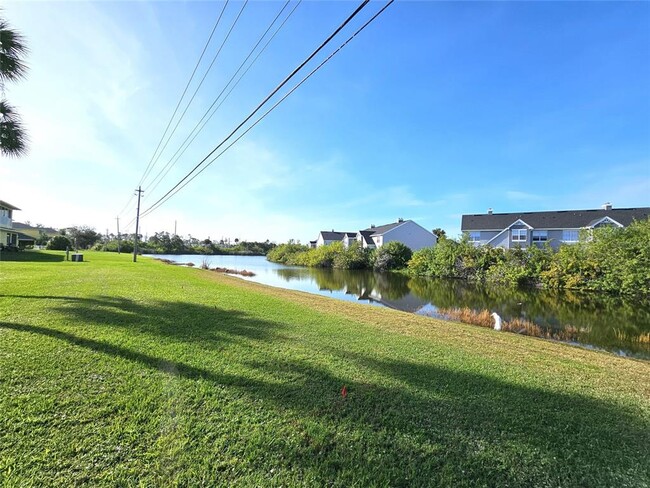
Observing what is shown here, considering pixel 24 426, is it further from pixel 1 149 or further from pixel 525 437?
pixel 1 149

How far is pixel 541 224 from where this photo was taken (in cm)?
3834

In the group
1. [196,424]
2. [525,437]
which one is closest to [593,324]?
[525,437]

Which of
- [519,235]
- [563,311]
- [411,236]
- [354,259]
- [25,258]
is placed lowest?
[563,311]

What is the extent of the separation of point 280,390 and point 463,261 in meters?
32.2

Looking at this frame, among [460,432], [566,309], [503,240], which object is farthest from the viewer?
[503,240]

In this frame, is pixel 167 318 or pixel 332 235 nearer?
pixel 167 318

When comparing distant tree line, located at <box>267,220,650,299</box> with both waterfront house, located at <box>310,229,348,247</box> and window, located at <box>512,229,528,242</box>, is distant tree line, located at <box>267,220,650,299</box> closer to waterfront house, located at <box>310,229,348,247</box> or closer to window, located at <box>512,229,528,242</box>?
window, located at <box>512,229,528,242</box>

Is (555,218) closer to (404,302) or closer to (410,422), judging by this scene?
(404,302)

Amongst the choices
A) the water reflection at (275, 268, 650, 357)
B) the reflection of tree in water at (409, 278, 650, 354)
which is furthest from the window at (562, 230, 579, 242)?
the water reflection at (275, 268, 650, 357)

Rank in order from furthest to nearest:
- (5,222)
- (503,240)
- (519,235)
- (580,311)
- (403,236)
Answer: (403,236)
(503,240)
(519,235)
(5,222)
(580,311)

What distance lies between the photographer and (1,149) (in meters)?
7.09

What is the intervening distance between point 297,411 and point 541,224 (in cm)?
4467

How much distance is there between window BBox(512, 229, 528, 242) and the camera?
38.7m

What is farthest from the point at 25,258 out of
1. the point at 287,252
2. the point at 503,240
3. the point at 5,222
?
the point at 503,240
